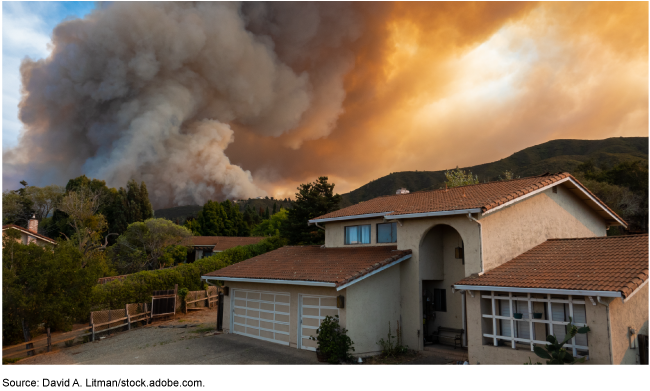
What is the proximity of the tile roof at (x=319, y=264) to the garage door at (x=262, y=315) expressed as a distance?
97 centimetres

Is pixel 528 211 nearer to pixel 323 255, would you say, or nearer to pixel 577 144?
pixel 323 255

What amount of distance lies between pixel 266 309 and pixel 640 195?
4165 cm

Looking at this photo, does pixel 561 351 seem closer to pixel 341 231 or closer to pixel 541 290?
pixel 541 290

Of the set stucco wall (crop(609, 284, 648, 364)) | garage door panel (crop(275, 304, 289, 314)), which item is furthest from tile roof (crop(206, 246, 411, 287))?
stucco wall (crop(609, 284, 648, 364))

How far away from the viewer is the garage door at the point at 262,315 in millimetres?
15898

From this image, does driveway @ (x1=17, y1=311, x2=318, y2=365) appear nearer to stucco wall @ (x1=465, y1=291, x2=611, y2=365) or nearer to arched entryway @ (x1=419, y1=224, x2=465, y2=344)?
arched entryway @ (x1=419, y1=224, x2=465, y2=344)

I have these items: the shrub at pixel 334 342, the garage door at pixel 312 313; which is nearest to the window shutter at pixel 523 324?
the shrub at pixel 334 342

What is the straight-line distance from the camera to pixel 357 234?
1842 centimetres

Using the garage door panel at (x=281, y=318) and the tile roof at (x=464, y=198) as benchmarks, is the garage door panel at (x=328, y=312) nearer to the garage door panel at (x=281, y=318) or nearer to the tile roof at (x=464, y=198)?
the garage door panel at (x=281, y=318)

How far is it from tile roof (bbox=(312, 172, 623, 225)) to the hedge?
1241 centimetres

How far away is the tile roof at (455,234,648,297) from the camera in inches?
389
